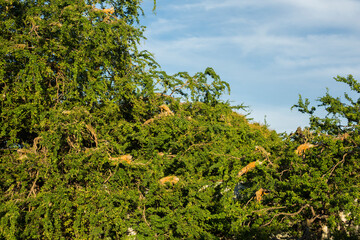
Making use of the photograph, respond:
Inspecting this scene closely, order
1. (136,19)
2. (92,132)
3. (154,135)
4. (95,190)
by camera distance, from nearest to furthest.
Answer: (95,190)
(92,132)
(154,135)
(136,19)

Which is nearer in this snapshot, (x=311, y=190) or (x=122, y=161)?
(x=311, y=190)

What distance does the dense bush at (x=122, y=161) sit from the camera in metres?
9.36

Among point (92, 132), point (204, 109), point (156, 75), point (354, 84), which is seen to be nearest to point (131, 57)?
point (156, 75)

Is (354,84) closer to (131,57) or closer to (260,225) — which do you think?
(260,225)

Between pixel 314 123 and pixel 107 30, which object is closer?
pixel 314 123

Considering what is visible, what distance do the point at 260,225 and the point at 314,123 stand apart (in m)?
3.79

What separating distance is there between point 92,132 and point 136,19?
21.1 feet

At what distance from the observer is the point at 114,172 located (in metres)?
10.1

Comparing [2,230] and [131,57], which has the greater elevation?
[131,57]

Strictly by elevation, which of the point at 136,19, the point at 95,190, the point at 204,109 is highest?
the point at 136,19

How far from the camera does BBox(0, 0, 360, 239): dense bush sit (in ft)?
30.7

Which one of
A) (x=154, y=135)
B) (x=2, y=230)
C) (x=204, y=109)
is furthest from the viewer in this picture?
(x=204, y=109)

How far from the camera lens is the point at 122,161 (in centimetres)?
1013

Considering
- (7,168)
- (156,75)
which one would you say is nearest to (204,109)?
(156,75)
